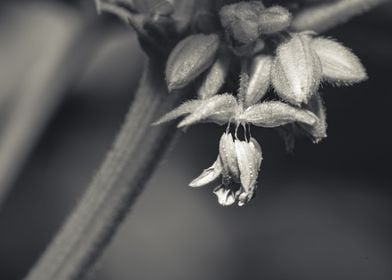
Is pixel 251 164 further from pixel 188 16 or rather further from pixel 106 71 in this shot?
pixel 106 71

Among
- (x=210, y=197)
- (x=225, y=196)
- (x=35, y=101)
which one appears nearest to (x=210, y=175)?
(x=225, y=196)

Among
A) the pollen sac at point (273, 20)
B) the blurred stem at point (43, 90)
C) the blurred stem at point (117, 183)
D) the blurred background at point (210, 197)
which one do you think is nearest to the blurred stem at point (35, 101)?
the blurred stem at point (43, 90)

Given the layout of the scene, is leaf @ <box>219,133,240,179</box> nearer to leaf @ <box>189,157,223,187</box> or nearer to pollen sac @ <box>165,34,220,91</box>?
leaf @ <box>189,157,223,187</box>

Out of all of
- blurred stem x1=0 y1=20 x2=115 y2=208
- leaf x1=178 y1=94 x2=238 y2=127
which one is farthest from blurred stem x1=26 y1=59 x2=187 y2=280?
blurred stem x1=0 y1=20 x2=115 y2=208

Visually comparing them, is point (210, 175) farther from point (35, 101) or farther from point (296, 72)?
point (35, 101)

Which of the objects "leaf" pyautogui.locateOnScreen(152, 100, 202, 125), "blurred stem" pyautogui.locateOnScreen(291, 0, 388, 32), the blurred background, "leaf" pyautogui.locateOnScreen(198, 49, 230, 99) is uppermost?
"leaf" pyautogui.locateOnScreen(152, 100, 202, 125)

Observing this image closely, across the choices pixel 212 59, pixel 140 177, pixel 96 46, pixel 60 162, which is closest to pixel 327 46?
pixel 212 59

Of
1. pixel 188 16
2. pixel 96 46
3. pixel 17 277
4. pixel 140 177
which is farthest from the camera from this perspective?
pixel 17 277
